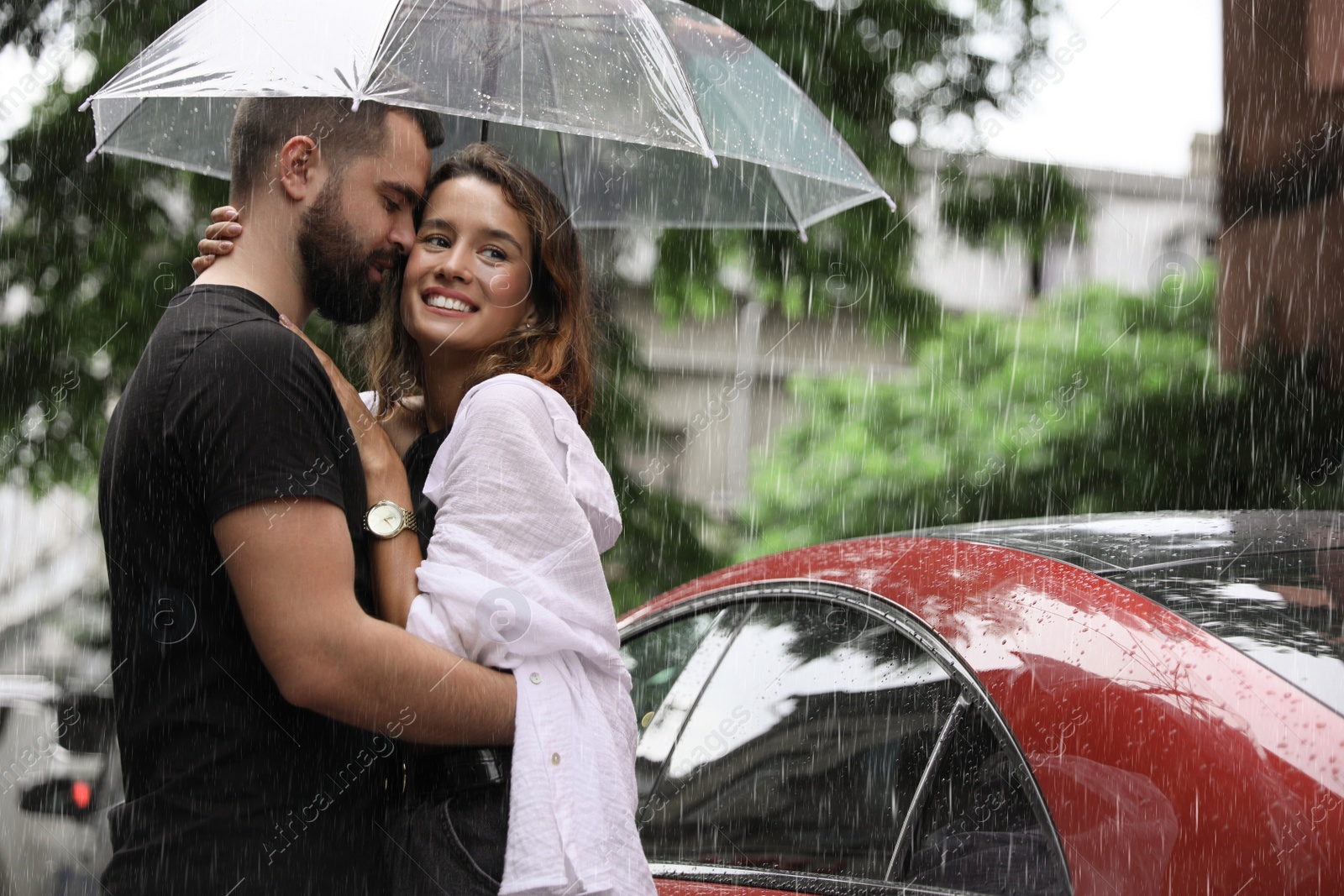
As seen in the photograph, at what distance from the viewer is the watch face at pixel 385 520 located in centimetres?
210

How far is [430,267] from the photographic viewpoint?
8.15 feet

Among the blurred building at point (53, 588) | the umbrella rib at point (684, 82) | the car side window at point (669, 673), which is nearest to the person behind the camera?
the umbrella rib at point (684, 82)

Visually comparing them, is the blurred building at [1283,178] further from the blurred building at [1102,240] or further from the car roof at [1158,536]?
the car roof at [1158,536]

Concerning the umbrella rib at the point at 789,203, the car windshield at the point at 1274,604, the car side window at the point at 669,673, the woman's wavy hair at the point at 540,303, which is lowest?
the car side window at the point at 669,673

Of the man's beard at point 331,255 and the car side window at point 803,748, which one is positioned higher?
the man's beard at point 331,255

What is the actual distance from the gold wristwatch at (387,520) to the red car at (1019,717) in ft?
2.95

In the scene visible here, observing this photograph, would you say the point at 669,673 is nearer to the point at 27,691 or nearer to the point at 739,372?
the point at 27,691

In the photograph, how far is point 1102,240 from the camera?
2467cm

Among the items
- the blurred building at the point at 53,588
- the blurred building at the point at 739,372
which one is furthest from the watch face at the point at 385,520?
the blurred building at the point at 739,372

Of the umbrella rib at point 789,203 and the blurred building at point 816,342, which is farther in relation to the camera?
the blurred building at point 816,342

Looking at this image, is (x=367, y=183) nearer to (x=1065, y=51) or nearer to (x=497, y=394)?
(x=497, y=394)

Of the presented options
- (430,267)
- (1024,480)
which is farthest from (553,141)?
(1024,480)

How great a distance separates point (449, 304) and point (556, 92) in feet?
2.10

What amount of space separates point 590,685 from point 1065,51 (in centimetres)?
469
